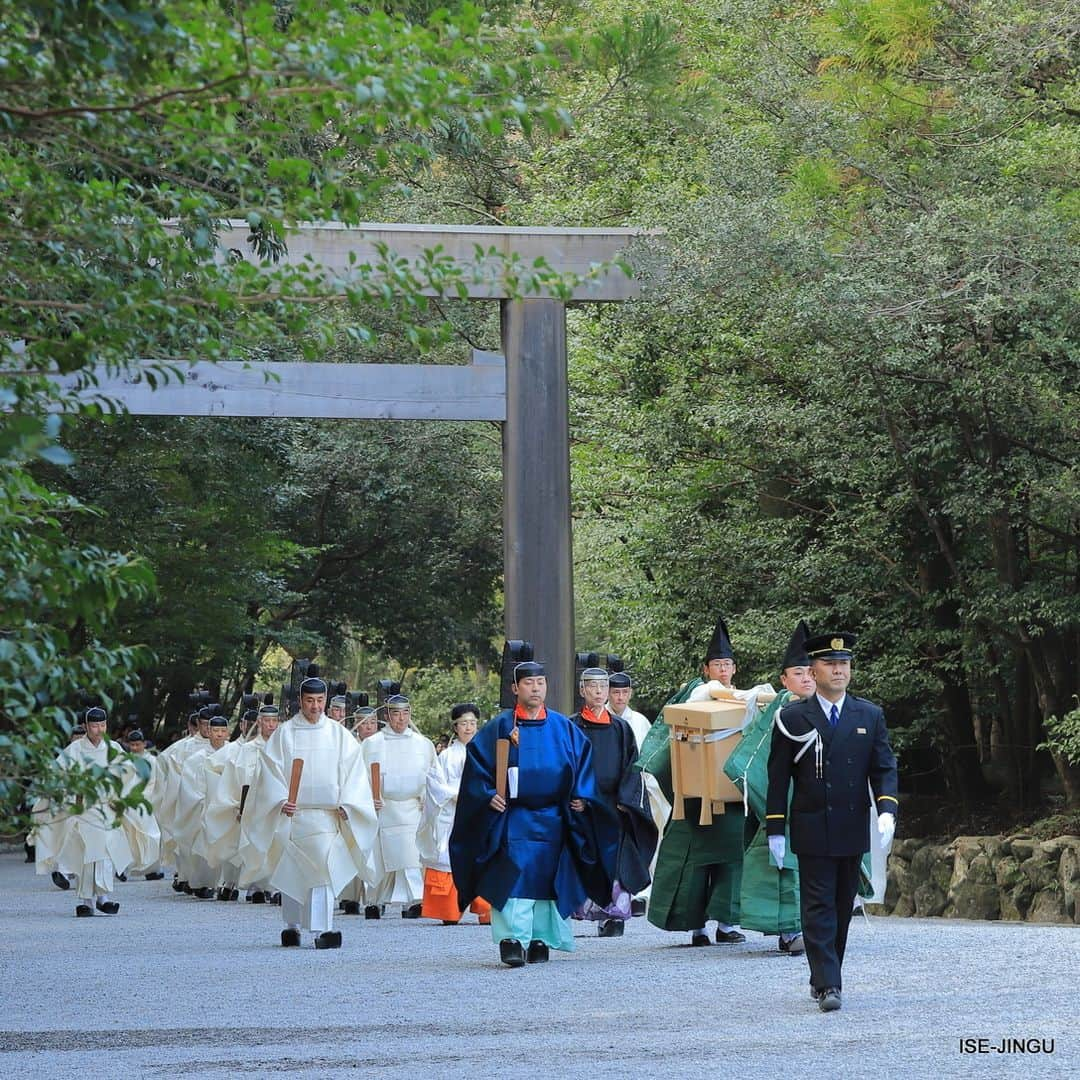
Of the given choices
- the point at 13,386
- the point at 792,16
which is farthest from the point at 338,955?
the point at 792,16

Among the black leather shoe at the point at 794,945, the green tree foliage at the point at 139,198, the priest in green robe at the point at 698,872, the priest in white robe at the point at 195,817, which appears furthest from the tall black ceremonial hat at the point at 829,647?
the priest in white robe at the point at 195,817

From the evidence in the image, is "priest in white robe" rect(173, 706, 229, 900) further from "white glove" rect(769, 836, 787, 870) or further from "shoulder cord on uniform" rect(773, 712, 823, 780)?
"shoulder cord on uniform" rect(773, 712, 823, 780)

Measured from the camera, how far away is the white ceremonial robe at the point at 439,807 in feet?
47.6

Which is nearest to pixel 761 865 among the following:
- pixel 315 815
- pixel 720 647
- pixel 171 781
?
pixel 720 647

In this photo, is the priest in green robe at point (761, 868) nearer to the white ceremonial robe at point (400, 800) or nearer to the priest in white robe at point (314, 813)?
the priest in white robe at point (314, 813)

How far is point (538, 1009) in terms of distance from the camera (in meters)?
8.10

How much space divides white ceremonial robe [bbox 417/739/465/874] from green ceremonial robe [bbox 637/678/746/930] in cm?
380

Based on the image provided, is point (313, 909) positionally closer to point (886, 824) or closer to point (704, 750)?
point (704, 750)

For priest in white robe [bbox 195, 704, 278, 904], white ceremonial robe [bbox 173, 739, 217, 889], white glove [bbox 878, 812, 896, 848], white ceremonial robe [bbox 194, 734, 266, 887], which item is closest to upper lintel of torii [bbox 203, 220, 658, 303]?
priest in white robe [bbox 195, 704, 278, 904]

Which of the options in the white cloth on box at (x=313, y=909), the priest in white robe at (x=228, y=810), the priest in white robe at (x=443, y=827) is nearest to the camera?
the white cloth on box at (x=313, y=909)

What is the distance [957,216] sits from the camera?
15062mm

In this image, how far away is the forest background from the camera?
409 cm

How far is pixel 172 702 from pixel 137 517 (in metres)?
12.3

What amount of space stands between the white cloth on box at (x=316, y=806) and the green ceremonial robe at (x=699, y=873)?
86.8 inches
